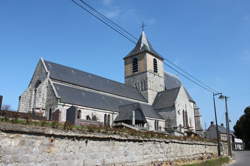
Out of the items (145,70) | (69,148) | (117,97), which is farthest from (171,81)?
(69,148)

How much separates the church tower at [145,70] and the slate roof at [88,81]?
201cm

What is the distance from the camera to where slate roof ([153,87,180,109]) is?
1388 inches

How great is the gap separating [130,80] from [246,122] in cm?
2949

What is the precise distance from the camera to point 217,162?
54.8 ft

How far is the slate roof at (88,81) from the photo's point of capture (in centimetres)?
2739

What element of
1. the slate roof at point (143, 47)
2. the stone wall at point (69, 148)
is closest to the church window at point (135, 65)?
the slate roof at point (143, 47)

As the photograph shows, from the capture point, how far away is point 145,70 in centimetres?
4006

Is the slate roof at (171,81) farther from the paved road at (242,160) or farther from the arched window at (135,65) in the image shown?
the paved road at (242,160)

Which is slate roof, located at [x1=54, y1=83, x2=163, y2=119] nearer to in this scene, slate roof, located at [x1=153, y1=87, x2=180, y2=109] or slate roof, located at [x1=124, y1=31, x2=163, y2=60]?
slate roof, located at [x1=153, y1=87, x2=180, y2=109]

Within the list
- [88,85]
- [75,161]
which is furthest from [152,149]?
[88,85]

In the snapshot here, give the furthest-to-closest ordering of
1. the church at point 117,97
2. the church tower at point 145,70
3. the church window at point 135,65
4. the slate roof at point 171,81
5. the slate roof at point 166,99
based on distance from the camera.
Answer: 1. the slate roof at point 171,81
2. the church window at point 135,65
3. the church tower at point 145,70
4. the slate roof at point 166,99
5. the church at point 117,97

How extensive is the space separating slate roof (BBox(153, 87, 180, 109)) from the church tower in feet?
4.58

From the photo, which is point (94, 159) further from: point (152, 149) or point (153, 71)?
point (153, 71)

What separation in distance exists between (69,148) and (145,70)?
107 feet
